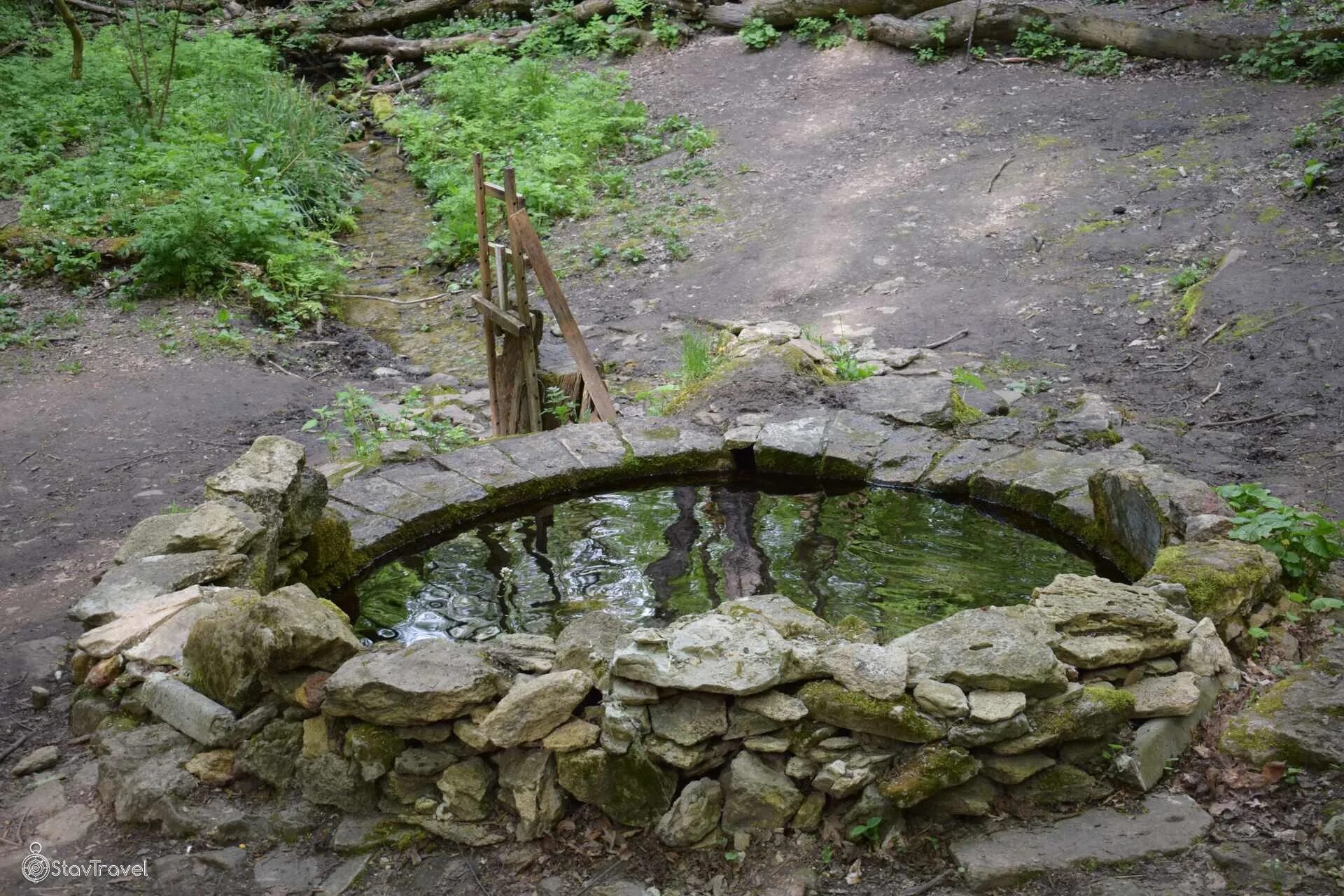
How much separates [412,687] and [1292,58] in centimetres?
1041

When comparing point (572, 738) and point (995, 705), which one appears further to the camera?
point (572, 738)

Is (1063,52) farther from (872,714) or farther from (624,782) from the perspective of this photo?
(624,782)

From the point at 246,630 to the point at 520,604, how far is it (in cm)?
124

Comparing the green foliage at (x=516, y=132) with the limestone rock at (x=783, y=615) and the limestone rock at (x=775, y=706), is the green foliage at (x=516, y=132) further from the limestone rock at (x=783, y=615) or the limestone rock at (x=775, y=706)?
the limestone rock at (x=775, y=706)

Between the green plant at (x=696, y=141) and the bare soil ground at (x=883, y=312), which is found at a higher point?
the green plant at (x=696, y=141)

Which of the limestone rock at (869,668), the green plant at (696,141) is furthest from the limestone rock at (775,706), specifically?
the green plant at (696,141)

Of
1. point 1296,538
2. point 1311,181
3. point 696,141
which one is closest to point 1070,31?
point 696,141

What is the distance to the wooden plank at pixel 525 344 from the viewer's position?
20.4 feet

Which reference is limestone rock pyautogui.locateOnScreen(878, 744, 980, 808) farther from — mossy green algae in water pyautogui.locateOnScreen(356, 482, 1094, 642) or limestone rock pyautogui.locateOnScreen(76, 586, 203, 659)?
limestone rock pyautogui.locateOnScreen(76, 586, 203, 659)

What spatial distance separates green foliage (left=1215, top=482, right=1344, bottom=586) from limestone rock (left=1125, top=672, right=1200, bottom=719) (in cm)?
91

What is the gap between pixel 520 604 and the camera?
438cm

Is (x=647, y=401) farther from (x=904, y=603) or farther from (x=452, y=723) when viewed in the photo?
(x=452, y=723)

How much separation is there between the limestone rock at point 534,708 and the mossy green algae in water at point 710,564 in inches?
40.4

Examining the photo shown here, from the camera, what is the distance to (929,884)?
2.83 metres
